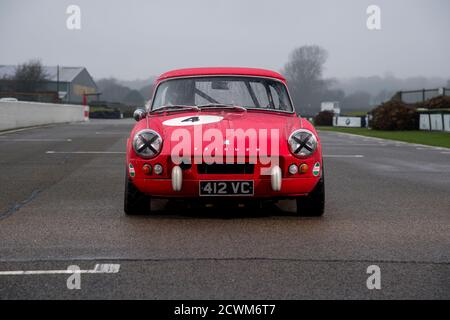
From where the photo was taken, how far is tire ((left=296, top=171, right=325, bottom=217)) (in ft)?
18.7

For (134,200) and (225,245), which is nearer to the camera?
(225,245)

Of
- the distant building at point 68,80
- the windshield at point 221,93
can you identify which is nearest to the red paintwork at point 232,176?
the windshield at point 221,93

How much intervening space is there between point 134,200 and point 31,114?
2555 centimetres

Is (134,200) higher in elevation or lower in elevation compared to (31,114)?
lower

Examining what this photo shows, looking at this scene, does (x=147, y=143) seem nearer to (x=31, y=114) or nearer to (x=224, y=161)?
(x=224, y=161)

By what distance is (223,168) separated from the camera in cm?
536

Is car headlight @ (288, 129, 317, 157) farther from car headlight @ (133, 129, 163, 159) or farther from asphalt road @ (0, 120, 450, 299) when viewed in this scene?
car headlight @ (133, 129, 163, 159)

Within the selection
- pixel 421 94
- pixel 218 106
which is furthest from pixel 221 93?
pixel 421 94

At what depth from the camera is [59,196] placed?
23.6 feet

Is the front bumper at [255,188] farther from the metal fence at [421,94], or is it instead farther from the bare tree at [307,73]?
the bare tree at [307,73]

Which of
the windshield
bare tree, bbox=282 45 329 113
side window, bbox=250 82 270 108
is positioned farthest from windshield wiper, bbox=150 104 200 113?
bare tree, bbox=282 45 329 113

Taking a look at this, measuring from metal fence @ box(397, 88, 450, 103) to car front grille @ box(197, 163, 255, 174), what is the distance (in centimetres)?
2877

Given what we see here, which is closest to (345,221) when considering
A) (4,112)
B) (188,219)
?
(188,219)
